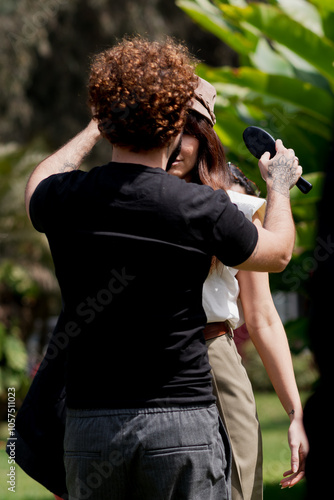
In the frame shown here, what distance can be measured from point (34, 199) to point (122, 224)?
0.28m

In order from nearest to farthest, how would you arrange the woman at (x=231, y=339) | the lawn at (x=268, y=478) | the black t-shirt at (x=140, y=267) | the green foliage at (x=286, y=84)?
the black t-shirt at (x=140, y=267)
the woman at (x=231, y=339)
the green foliage at (x=286, y=84)
the lawn at (x=268, y=478)

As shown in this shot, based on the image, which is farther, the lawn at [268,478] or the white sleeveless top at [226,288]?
the lawn at [268,478]

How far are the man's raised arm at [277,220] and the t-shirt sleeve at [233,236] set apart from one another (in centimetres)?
2

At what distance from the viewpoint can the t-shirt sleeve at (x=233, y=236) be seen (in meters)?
1.68

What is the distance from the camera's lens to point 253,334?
7.34 feet

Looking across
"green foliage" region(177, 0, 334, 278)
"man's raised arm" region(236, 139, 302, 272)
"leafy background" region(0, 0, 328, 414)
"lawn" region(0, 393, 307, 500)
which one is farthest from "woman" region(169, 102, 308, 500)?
"green foliage" region(177, 0, 334, 278)

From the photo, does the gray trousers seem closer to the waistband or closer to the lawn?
the waistband

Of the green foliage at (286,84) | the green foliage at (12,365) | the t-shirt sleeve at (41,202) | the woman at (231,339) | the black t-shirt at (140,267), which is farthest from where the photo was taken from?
the green foliage at (12,365)

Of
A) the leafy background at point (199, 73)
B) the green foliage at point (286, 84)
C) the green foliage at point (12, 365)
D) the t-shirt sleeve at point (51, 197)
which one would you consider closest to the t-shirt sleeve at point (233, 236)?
the leafy background at point (199, 73)

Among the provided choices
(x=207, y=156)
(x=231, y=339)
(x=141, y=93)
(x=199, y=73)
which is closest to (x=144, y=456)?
(x=231, y=339)

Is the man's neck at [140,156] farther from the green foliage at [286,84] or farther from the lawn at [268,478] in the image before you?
the green foliage at [286,84]

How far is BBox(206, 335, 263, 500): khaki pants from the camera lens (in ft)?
6.91

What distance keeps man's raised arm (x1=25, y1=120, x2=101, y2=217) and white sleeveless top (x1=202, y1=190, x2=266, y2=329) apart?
18.6 inches

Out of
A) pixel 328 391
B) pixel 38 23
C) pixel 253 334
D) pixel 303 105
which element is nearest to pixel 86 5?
pixel 38 23
